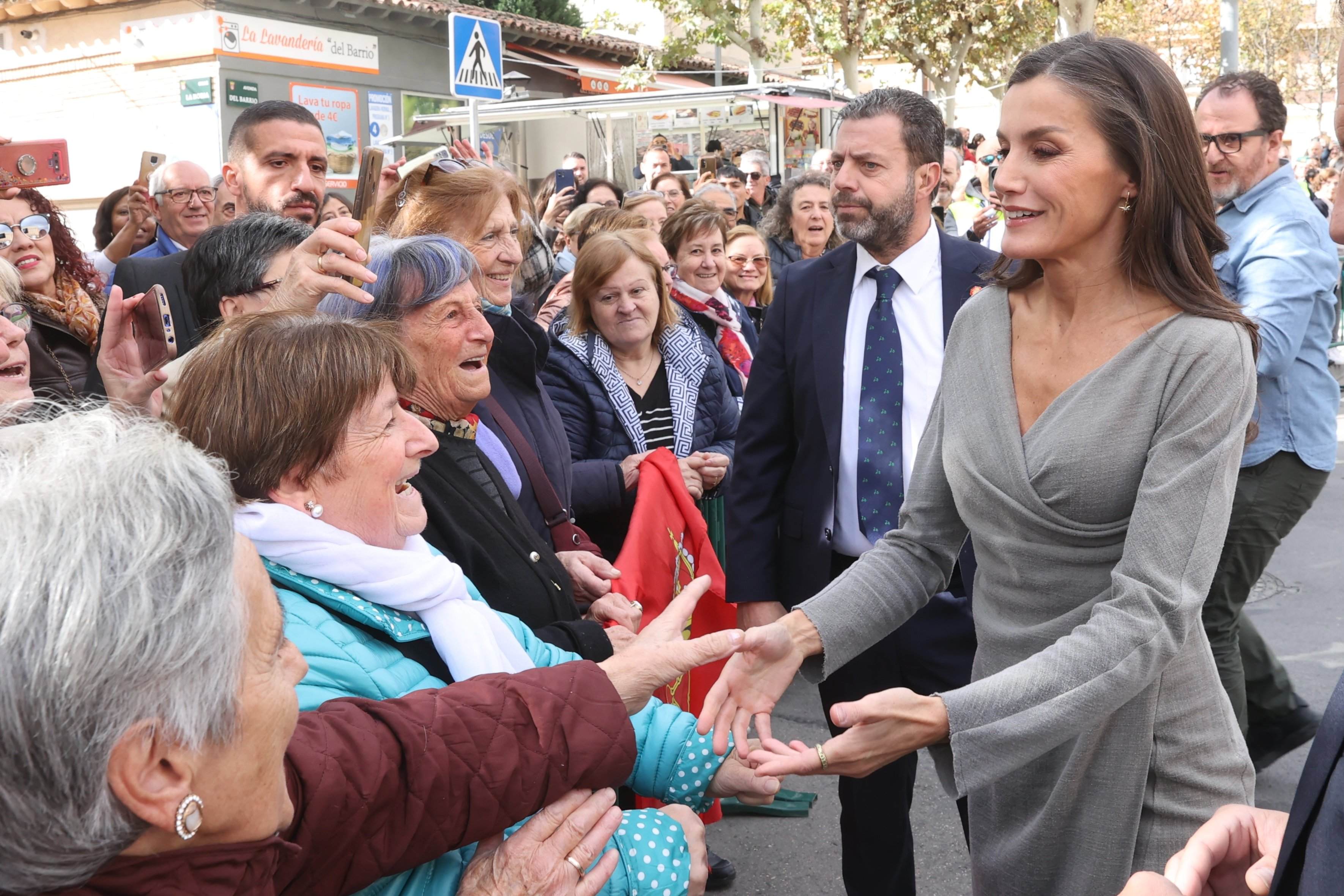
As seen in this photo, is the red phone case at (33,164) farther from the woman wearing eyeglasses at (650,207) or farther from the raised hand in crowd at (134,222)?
the woman wearing eyeglasses at (650,207)

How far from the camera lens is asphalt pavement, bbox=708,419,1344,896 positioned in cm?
392

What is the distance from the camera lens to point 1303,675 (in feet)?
17.2

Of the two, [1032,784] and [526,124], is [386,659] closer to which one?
[1032,784]

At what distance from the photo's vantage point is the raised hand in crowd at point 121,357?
9.04 feet

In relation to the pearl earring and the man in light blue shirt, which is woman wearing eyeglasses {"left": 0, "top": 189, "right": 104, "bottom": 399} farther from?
the man in light blue shirt

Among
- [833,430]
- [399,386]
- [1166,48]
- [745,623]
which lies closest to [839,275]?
[833,430]

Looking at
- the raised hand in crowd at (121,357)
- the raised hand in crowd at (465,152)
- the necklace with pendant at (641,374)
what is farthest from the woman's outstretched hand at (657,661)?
the raised hand in crowd at (465,152)

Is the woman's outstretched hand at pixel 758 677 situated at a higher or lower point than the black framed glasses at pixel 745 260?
lower

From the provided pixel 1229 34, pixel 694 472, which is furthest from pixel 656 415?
pixel 1229 34

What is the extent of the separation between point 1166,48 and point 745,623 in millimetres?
34836

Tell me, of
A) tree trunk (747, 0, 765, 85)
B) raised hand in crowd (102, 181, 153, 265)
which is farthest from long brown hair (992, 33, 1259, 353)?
tree trunk (747, 0, 765, 85)

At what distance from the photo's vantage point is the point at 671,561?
388 centimetres

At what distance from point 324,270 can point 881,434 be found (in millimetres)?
1516

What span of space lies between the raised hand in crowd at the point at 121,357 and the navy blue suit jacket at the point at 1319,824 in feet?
7.88
